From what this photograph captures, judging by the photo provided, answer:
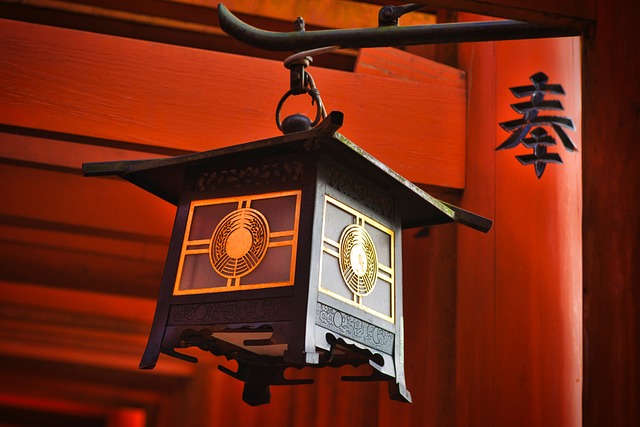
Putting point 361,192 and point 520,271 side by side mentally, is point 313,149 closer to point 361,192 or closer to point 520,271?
point 361,192

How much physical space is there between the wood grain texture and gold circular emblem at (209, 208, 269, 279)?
187 cm

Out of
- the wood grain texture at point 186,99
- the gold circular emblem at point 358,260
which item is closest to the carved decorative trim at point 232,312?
the gold circular emblem at point 358,260

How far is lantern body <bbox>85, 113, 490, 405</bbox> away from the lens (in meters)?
2.84

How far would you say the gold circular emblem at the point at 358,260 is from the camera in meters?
3.01

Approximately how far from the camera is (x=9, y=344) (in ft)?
33.6

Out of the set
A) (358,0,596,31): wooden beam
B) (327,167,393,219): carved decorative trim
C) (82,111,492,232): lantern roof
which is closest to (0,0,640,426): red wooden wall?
(358,0,596,31): wooden beam

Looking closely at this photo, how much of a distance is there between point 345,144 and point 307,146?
0.12m

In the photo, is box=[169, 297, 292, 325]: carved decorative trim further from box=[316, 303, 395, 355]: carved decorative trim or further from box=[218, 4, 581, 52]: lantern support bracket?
box=[218, 4, 581, 52]: lantern support bracket

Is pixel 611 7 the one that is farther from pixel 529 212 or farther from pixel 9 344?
pixel 9 344

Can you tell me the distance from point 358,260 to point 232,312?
1.47ft

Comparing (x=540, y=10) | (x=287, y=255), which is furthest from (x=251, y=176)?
(x=540, y=10)

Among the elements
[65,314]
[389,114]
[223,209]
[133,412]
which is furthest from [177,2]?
[133,412]

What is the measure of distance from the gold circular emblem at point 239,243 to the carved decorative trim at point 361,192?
0.87ft

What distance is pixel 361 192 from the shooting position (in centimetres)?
318
